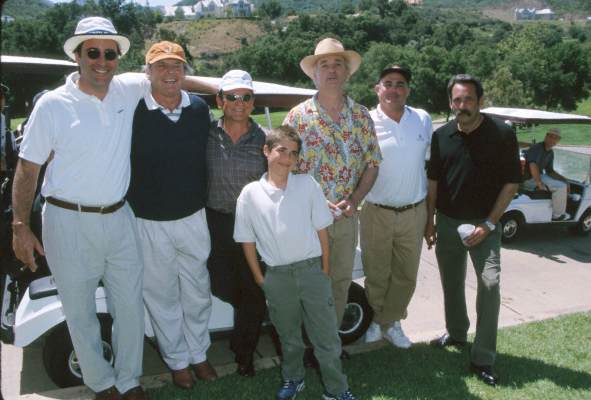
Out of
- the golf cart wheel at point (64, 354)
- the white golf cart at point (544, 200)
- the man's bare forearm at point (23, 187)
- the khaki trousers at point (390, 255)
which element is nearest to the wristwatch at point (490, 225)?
the khaki trousers at point (390, 255)

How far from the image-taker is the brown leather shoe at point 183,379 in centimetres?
366

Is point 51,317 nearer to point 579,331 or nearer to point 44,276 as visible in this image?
point 44,276

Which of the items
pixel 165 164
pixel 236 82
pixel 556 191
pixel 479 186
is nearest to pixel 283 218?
pixel 165 164

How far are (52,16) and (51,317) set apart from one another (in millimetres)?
110047

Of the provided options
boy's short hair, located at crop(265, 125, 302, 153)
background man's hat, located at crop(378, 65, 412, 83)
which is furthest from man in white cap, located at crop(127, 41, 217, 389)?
background man's hat, located at crop(378, 65, 412, 83)

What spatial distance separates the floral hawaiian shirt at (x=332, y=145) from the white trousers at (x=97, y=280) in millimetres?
1173

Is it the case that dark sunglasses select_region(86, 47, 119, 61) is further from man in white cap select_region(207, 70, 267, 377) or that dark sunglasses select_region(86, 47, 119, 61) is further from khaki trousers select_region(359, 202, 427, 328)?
khaki trousers select_region(359, 202, 427, 328)

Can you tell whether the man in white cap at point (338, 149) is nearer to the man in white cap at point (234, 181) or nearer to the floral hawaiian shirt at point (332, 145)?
the floral hawaiian shirt at point (332, 145)

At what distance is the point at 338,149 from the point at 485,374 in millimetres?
1798

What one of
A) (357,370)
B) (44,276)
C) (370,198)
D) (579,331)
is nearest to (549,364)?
(579,331)

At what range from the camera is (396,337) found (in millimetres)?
4391

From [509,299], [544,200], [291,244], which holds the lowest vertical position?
[509,299]

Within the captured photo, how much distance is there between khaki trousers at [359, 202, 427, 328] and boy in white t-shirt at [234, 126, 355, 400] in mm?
885

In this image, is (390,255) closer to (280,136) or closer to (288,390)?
(288,390)
